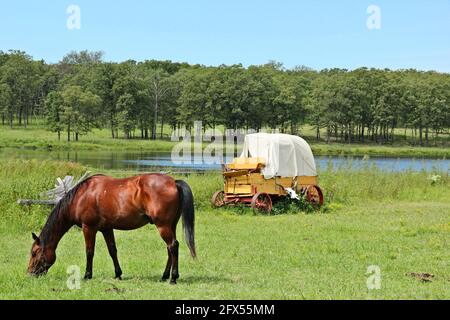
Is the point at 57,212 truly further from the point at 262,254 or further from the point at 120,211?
the point at 262,254

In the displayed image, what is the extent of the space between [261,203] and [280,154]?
1791 mm

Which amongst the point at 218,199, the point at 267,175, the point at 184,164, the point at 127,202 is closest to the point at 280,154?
the point at 267,175

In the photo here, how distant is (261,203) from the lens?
18.6 meters

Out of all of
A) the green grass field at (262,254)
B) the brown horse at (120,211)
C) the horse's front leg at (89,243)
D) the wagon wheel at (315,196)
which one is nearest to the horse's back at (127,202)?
the brown horse at (120,211)

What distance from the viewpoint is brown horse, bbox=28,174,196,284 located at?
26.3 ft

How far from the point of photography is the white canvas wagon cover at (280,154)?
19000 millimetres

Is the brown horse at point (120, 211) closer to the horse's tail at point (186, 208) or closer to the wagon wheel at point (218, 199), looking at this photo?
the horse's tail at point (186, 208)

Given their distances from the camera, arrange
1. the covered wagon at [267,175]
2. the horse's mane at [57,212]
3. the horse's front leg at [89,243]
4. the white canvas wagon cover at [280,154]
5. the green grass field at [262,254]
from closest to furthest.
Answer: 1. the green grass field at [262,254]
2. the horse's front leg at [89,243]
3. the horse's mane at [57,212]
4. the covered wagon at [267,175]
5. the white canvas wagon cover at [280,154]

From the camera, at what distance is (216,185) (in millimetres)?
20875

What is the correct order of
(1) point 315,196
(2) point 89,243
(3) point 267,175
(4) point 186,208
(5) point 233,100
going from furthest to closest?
(5) point 233,100 → (1) point 315,196 → (3) point 267,175 → (2) point 89,243 → (4) point 186,208

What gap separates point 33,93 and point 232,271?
315ft

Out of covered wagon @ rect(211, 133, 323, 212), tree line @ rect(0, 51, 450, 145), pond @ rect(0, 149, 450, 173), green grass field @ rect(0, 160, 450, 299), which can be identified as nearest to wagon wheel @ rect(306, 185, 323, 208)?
covered wagon @ rect(211, 133, 323, 212)

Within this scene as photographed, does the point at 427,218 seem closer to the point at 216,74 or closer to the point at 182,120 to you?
the point at 182,120

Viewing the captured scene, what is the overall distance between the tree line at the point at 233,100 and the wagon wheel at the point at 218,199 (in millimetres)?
63746
